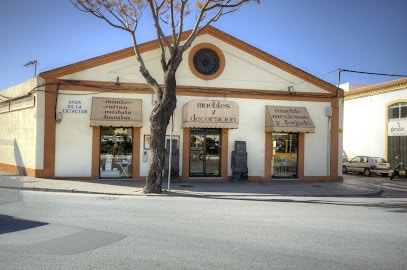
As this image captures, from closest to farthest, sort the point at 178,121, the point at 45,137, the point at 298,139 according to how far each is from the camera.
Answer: the point at 45,137, the point at 178,121, the point at 298,139

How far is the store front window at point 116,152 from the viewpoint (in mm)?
17891

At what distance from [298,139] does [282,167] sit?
1712 mm

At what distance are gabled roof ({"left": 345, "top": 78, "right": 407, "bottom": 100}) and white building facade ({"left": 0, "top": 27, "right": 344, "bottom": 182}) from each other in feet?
32.4

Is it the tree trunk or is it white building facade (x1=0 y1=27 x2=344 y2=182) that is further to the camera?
white building facade (x1=0 y1=27 x2=344 y2=182)

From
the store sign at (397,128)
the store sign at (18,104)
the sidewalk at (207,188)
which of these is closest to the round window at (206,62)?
the sidewalk at (207,188)

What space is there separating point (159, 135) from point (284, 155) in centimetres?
828

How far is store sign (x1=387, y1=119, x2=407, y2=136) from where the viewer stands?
89.7ft

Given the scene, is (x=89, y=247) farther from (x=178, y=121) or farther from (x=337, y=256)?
(x=178, y=121)

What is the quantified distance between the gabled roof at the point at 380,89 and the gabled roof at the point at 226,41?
9835 millimetres

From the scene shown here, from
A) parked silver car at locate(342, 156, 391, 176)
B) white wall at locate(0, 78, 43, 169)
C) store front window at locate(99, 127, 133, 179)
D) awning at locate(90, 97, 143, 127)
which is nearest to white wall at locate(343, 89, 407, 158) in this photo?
parked silver car at locate(342, 156, 391, 176)

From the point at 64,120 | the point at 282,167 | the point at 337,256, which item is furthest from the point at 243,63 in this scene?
the point at 337,256

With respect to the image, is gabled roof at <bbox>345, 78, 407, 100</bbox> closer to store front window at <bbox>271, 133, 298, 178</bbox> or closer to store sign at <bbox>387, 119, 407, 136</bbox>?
store sign at <bbox>387, 119, 407, 136</bbox>

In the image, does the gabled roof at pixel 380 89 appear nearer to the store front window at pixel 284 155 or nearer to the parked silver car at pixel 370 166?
the parked silver car at pixel 370 166

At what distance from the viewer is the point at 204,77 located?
18828 mm
